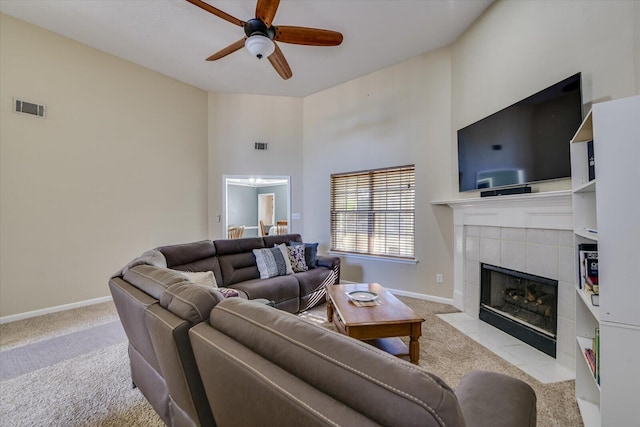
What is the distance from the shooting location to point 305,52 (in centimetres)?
364

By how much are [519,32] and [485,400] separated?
325 cm

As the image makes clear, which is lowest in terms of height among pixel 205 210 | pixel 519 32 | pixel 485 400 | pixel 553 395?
pixel 553 395

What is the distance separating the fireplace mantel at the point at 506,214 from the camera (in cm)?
220

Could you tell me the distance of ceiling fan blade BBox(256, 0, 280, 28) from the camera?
6.89 feet

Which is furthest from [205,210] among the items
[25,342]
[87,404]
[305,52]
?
[87,404]

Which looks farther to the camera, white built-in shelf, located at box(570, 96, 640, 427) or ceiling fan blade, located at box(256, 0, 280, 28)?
ceiling fan blade, located at box(256, 0, 280, 28)

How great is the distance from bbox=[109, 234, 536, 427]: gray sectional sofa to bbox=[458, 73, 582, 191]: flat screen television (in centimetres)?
205

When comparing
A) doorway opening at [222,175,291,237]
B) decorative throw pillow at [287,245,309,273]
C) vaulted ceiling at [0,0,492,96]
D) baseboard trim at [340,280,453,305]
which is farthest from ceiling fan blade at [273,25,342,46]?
doorway opening at [222,175,291,237]

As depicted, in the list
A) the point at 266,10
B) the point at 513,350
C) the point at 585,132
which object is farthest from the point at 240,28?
the point at 513,350

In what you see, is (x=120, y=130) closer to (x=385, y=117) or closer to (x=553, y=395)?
(x=385, y=117)

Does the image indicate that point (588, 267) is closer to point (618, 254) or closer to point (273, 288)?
point (618, 254)

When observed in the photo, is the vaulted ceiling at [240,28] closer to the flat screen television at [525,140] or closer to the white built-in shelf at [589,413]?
the flat screen television at [525,140]

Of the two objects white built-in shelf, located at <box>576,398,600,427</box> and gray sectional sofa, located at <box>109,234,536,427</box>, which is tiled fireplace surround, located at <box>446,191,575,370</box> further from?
gray sectional sofa, located at <box>109,234,536,427</box>

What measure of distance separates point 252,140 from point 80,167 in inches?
99.9
